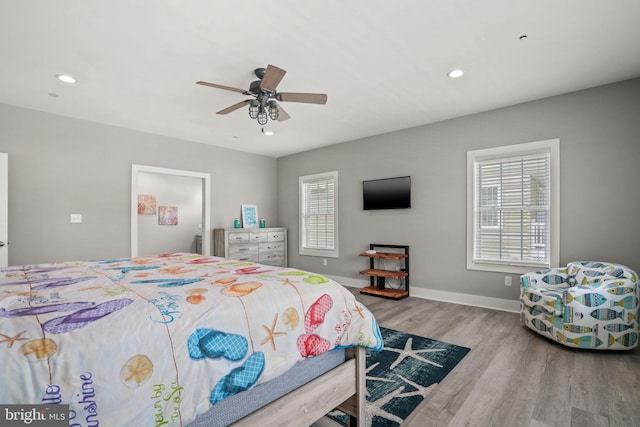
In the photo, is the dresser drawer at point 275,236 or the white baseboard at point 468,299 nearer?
the white baseboard at point 468,299

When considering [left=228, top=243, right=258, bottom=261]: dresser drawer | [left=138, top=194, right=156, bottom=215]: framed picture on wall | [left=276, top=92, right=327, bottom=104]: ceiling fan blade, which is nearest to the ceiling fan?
[left=276, top=92, right=327, bottom=104]: ceiling fan blade

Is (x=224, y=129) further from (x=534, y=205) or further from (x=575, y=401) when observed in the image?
(x=575, y=401)

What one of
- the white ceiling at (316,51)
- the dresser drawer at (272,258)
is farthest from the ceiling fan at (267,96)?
the dresser drawer at (272,258)

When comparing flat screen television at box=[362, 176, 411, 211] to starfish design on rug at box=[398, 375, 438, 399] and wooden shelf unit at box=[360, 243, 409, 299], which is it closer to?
wooden shelf unit at box=[360, 243, 409, 299]

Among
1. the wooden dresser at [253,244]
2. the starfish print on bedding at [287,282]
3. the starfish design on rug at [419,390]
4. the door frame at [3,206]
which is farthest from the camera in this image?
the wooden dresser at [253,244]

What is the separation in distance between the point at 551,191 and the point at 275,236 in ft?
14.8

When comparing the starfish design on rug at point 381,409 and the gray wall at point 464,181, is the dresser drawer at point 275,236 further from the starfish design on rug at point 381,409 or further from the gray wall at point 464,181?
the starfish design on rug at point 381,409

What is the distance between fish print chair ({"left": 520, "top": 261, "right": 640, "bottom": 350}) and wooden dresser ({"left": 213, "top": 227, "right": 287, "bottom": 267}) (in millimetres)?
4374

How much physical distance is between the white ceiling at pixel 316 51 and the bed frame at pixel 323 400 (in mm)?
2276

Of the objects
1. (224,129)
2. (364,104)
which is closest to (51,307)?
(364,104)

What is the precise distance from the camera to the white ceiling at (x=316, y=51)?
84.1 inches

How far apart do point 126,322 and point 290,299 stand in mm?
672

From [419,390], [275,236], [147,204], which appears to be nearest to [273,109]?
[419,390]

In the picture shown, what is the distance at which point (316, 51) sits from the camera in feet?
8.63
